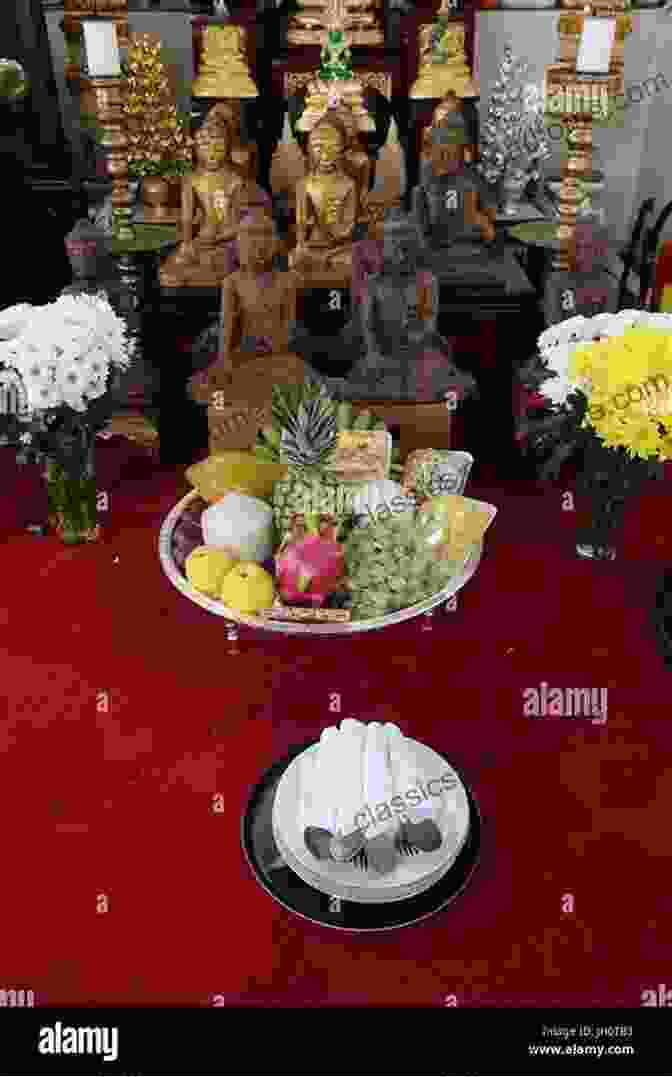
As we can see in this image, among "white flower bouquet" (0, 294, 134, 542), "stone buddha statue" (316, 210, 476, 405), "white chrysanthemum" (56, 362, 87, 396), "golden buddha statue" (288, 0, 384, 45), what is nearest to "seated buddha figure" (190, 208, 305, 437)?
"stone buddha statue" (316, 210, 476, 405)

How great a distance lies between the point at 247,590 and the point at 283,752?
0.24 metres

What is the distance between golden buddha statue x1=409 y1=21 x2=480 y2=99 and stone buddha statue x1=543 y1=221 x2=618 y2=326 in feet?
4.31

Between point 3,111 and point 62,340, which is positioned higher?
point 3,111

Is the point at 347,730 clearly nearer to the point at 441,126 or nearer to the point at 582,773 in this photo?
the point at 582,773

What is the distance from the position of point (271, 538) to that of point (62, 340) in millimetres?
463

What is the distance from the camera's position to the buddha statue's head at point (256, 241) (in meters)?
1.86

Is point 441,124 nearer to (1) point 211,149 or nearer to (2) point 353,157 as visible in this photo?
(2) point 353,157

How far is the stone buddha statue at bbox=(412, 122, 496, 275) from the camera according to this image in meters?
2.45

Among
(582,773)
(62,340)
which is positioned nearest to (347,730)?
(582,773)

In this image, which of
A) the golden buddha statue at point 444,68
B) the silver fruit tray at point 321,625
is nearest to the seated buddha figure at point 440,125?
the golden buddha statue at point 444,68

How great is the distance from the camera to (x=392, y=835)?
105 centimetres

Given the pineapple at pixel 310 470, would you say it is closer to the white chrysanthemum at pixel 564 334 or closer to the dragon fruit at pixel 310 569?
the dragon fruit at pixel 310 569

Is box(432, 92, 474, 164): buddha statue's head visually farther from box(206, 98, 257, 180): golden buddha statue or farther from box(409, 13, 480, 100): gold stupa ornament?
box(206, 98, 257, 180): golden buddha statue

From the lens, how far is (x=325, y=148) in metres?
2.28
